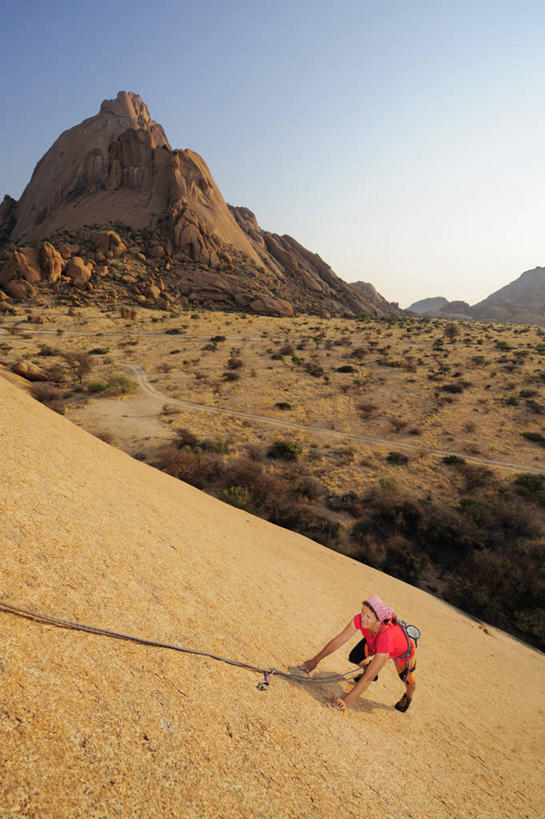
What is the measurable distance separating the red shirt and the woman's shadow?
598 mm

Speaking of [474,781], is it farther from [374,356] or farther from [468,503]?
[374,356]

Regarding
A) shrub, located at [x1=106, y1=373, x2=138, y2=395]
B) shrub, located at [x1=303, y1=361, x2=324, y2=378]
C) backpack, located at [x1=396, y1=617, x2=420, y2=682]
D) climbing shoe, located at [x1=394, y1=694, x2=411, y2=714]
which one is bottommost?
climbing shoe, located at [x1=394, y1=694, x2=411, y2=714]

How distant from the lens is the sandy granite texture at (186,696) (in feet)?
6.11

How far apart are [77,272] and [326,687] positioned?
6443 cm

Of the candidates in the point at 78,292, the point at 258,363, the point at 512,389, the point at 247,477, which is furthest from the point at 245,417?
the point at 78,292

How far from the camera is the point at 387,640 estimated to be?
341cm

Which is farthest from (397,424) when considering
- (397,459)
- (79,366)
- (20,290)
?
(20,290)

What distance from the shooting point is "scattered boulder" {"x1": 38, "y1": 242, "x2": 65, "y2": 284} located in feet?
168

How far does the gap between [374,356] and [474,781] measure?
35.6 m

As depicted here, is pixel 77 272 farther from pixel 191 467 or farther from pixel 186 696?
pixel 186 696

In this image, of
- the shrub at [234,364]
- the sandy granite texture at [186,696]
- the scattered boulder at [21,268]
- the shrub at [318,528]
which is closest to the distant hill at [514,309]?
the shrub at [234,364]

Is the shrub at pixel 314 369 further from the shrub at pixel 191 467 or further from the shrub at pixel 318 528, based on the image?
the shrub at pixel 318 528

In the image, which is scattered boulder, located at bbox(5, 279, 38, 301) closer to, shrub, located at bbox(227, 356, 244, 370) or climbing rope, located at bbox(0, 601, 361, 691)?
shrub, located at bbox(227, 356, 244, 370)

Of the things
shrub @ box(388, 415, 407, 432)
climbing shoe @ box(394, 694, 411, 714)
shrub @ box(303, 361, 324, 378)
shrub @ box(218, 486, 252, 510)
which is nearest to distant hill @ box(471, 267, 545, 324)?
shrub @ box(303, 361, 324, 378)
